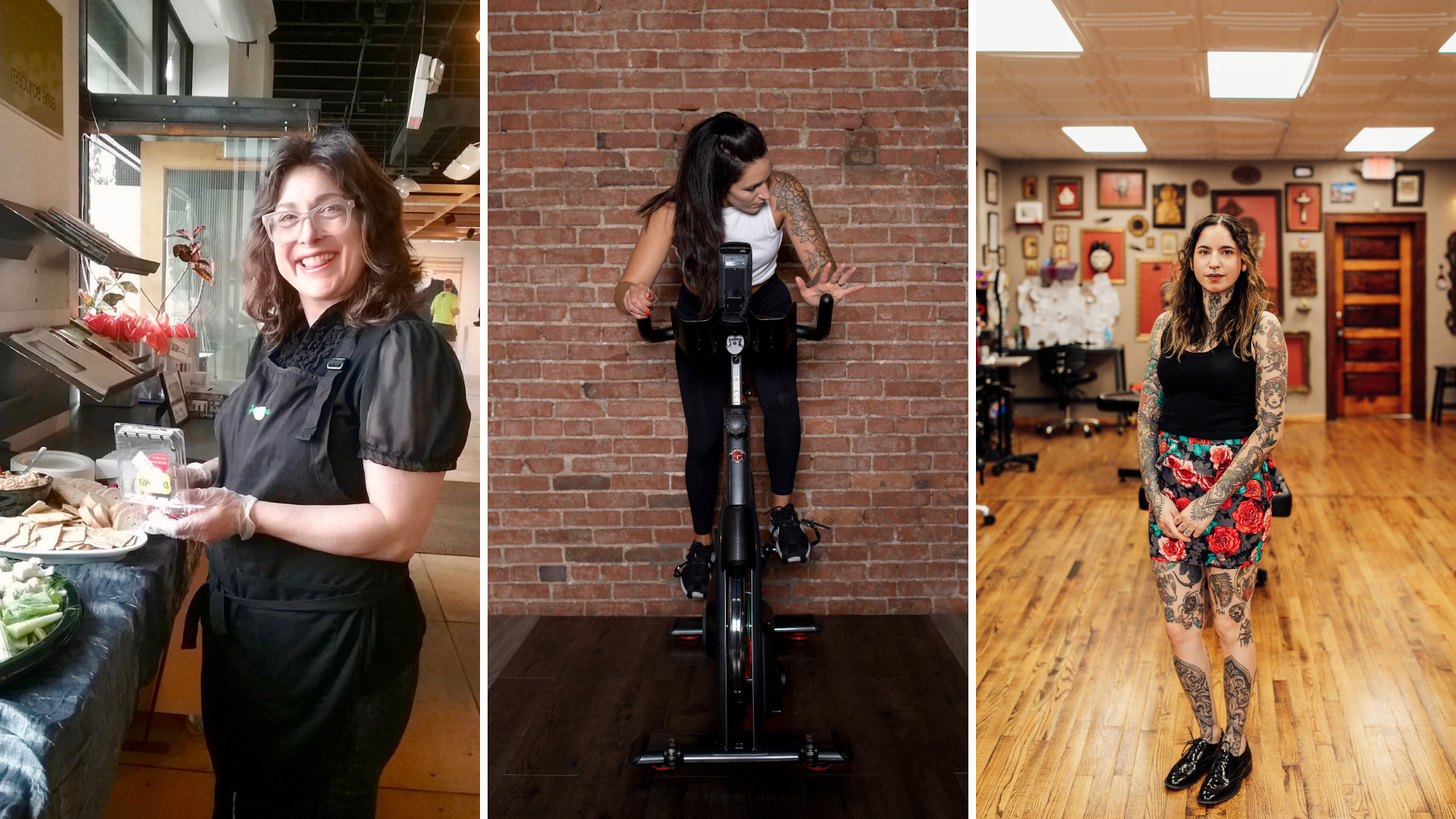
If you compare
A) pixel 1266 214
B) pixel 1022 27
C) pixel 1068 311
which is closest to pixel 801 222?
pixel 1022 27

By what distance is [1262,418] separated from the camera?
88.3 inches

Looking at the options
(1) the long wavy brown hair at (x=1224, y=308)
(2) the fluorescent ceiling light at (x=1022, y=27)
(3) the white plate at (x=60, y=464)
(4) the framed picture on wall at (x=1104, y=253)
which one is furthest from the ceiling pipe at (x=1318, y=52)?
(3) the white plate at (x=60, y=464)

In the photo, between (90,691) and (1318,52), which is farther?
(1318,52)

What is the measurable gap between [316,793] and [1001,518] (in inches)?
185

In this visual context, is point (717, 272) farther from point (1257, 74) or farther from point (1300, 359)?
point (1300, 359)

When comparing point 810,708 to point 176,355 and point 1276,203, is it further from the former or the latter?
point 1276,203

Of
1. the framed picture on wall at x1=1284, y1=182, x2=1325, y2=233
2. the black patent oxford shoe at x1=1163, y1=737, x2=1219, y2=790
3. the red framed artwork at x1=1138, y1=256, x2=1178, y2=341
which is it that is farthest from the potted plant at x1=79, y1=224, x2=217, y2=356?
the framed picture on wall at x1=1284, y1=182, x2=1325, y2=233

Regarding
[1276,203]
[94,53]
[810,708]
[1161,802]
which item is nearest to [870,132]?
[810,708]

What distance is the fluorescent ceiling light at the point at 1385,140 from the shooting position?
28.7 feet

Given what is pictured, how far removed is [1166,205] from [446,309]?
33.0 ft

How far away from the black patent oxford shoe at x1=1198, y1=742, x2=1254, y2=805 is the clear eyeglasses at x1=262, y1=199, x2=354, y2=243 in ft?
7.32

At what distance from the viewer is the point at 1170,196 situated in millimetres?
10109

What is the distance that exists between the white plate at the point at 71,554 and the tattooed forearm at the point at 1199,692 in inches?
87.6

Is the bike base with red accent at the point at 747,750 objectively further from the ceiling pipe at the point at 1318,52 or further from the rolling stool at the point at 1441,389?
the rolling stool at the point at 1441,389
